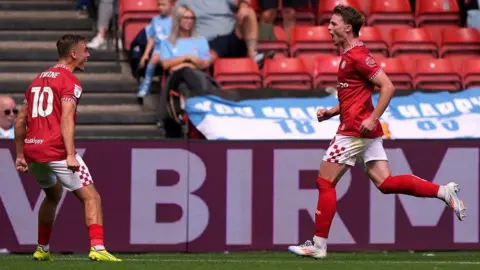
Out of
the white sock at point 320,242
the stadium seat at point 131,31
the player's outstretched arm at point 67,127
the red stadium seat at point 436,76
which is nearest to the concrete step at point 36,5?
the stadium seat at point 131,31

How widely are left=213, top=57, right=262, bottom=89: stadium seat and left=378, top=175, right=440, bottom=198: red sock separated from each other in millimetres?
4773

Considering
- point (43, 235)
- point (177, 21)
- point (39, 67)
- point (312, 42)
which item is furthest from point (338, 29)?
point (39, 67)

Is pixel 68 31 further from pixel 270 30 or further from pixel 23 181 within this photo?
pixel 23 181

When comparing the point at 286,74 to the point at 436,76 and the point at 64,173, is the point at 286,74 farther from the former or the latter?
the point at 64,173

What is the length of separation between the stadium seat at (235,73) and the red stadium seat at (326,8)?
1.96m

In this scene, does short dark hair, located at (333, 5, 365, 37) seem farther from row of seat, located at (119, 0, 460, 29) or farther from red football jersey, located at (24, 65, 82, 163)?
row of seat, located at (119, 0, 460, 29)

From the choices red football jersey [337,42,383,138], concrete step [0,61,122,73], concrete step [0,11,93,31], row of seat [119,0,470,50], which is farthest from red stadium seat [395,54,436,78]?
red football jersey [337,42,383,138]

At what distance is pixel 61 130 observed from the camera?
32.9 ft

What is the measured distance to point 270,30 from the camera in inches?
627

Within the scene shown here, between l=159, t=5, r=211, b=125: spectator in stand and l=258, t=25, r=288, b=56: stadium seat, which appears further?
l=258, t=25, r=288, b=56: stadium seat

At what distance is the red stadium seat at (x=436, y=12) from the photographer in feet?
55.4

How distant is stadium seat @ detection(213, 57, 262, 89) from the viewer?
14914mm

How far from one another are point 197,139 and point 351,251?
1.82 metres

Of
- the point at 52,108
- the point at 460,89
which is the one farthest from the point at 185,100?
the point at 52,108
